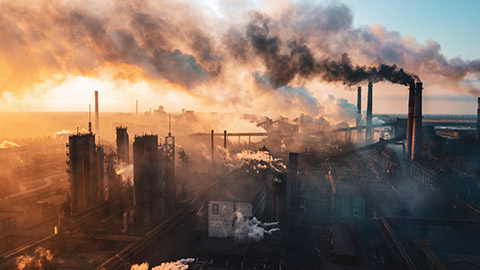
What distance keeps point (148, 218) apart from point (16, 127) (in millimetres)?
135681

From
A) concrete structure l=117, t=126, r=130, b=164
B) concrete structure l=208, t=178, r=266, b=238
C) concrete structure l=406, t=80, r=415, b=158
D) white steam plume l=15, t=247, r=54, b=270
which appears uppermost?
concrete structure l=406, t=80, r=415, b=158

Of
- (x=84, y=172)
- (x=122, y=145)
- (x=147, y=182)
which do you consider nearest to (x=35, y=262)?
(x=147, y=182)

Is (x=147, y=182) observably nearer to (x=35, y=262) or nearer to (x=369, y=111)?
(x=35, y=262)

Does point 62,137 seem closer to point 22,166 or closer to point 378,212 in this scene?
point 22,166

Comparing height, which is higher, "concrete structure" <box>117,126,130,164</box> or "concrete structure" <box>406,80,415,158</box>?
"concrete structure" <box>406,80,415,158</box>

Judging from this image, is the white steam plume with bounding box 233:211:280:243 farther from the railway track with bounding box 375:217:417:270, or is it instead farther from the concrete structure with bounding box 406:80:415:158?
the concrete structure with bounding box 406:80:415:158

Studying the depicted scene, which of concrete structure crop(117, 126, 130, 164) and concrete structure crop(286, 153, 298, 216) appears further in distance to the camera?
concrete structure crop(117, 126, 130, 164)

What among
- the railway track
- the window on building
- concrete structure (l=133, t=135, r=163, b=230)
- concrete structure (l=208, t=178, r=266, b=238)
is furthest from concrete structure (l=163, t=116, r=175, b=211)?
the railway track

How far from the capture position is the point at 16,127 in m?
132

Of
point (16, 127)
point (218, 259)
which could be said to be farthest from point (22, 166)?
point (16, 127)

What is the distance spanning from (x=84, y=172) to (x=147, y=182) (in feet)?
25.5

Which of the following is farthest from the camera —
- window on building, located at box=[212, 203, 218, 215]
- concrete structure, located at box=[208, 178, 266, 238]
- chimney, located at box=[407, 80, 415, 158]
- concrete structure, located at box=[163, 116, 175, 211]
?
chimney, located at box=[407, 80, 415, 158]

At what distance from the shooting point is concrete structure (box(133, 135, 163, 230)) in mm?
25969

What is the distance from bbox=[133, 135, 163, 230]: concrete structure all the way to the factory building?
6.80 meters
